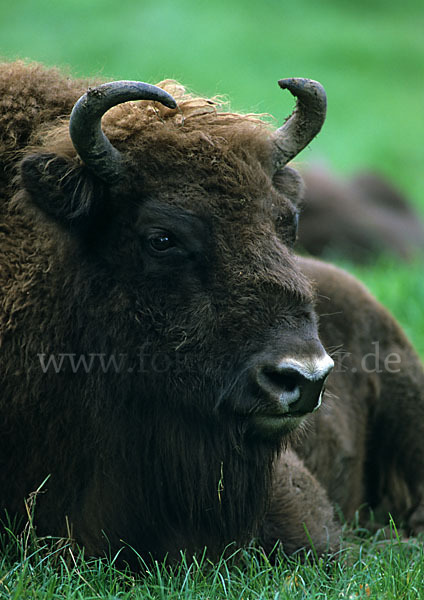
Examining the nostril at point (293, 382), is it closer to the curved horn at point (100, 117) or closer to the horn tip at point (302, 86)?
the curved horn at point (100, 117)

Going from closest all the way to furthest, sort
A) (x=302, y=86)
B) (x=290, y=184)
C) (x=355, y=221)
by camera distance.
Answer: (x=302, y=86)
(x=290, y=184)
(x=355, y=221)

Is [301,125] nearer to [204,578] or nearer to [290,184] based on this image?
[290,184]

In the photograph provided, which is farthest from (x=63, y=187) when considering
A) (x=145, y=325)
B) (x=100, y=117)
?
(x=145, y=325)

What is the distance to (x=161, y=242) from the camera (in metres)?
4.16

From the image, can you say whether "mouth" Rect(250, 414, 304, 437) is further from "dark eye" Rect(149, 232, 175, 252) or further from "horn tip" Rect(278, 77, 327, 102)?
"horn tip" Rect(278, 77, 327, 102)

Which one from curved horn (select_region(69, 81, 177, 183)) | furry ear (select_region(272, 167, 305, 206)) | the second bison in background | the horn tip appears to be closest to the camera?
curved horn (select_region(69, 81, 177, 183))

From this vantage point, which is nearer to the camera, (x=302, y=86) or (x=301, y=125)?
(x=302, y=86)

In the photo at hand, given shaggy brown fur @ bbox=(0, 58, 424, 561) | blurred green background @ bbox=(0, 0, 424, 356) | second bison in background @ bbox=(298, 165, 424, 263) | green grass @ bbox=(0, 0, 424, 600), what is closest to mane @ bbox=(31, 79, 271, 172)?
shaggy brown fur @ bbox=(0, 58, 424, 561)

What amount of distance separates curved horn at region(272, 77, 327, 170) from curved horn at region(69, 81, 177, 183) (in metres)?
0.81

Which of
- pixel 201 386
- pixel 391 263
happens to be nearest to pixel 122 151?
pixel 201 386

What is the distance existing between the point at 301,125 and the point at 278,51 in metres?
30.6

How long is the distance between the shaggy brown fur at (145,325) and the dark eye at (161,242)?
3cm

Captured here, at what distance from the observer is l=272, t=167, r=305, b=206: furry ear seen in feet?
15.9

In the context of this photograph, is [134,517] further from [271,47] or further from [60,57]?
[271,47]
